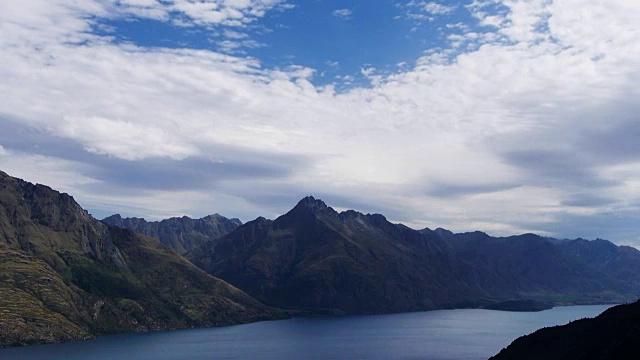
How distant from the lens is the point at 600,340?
172375 mm

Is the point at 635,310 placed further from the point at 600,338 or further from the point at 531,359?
the point at 531,359

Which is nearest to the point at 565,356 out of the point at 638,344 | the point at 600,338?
the point at 600,338

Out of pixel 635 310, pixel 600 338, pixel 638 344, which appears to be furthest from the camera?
pixel 635 310

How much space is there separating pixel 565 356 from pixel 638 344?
86.3 feet

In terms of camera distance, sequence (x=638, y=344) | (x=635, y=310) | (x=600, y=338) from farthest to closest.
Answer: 1. (x=635, y=310)
2. (x=600, y=338)
3. (x=638, y=344)

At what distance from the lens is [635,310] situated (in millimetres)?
188750

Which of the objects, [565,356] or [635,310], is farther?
[635,310]

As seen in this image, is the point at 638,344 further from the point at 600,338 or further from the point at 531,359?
the point at 531,359

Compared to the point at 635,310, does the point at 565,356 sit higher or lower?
lower

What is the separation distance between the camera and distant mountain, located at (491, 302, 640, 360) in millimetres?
155375

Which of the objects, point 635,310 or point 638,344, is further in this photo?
point 635,310

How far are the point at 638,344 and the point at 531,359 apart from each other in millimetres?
46903

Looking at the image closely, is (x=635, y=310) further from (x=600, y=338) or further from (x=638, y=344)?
(x=638, y=344)

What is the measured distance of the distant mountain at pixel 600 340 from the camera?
15538cm
